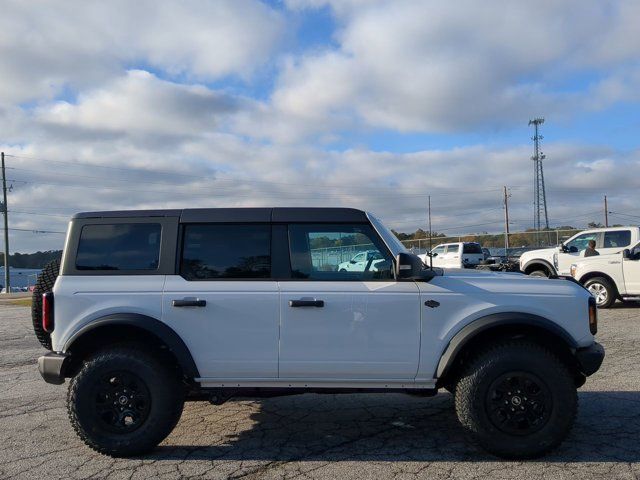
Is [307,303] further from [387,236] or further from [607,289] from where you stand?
[607,289]

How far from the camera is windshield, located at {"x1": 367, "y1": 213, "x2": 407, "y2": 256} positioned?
14.8 ft

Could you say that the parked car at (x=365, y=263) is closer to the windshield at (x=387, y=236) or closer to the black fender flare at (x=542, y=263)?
the windshield at (x=387, y=236)

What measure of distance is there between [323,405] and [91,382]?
246 centimetres

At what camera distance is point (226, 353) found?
4324 mm

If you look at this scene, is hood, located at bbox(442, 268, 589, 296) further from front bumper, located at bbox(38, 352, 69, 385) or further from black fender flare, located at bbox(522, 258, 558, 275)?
black fender flare, located at bbox(522, 258, 558, 275)

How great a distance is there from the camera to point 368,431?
16.2ft

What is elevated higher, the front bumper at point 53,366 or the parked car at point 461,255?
the parked car at point 461,255

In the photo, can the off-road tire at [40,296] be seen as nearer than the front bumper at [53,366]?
No

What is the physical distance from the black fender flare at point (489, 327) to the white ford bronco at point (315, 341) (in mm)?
10

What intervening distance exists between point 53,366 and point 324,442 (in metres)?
2.27

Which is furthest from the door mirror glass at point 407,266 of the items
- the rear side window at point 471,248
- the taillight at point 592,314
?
the rear side window at point 471,248

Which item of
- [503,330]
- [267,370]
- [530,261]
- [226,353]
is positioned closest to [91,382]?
[226,353]

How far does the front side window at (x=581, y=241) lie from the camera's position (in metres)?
14.5

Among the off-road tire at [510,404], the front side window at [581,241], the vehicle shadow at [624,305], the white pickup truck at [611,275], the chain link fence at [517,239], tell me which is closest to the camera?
the off-road tire at [510,404]
